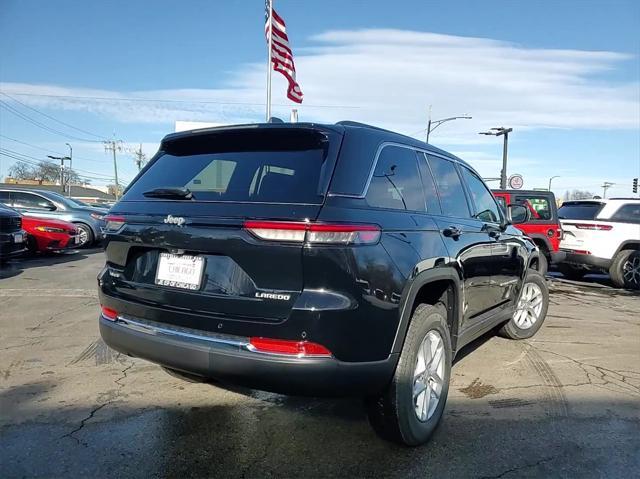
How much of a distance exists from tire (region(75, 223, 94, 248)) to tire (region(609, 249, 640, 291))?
39.8 feet

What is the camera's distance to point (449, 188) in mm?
3867

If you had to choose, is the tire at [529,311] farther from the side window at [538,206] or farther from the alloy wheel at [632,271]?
the alloy wheel at [632,271]

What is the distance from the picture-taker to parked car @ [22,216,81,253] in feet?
37.7

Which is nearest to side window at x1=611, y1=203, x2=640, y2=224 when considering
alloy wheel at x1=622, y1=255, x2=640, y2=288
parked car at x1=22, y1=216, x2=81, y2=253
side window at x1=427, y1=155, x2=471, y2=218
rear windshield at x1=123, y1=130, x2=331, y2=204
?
alloy wheel at x1=622, y1=255, x2=640, y2=288

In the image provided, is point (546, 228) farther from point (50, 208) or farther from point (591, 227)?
point (50, 208)

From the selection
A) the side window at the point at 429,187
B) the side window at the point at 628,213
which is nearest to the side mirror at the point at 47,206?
the side window at the point at 429,187

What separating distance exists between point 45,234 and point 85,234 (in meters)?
1.99

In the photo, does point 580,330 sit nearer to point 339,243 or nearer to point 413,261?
point 413,261

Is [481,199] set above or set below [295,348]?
above

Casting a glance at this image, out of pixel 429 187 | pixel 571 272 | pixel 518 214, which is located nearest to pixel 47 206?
pixel 518 214

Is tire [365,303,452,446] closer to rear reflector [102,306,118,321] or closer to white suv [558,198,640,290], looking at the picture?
rear reflector [102,306,118,321]

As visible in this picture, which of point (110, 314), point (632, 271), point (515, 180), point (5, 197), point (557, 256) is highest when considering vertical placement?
point (515, 180)

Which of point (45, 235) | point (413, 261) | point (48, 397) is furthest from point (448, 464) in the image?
point (45, 235)

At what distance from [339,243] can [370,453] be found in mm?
1329
